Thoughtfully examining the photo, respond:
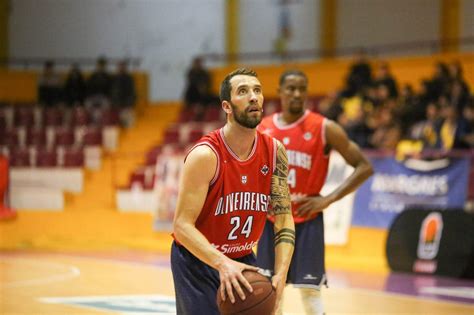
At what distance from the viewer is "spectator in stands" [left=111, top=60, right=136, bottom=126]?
22.5 metres

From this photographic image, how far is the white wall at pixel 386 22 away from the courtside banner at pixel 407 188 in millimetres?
8553

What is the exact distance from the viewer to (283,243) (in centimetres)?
533

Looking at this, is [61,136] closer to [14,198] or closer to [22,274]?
[14,198]

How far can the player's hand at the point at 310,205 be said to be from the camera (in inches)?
281

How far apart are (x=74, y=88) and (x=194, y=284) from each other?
18.0m

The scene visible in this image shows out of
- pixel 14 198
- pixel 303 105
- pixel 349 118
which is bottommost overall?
pixel 14 198

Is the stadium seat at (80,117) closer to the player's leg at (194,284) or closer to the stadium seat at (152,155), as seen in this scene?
the stadium seat at (152,155)

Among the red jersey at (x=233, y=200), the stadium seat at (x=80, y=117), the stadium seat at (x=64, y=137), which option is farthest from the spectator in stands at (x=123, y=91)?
the red jersey at (x=233, y=200)

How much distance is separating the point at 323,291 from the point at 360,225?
3.08 meters

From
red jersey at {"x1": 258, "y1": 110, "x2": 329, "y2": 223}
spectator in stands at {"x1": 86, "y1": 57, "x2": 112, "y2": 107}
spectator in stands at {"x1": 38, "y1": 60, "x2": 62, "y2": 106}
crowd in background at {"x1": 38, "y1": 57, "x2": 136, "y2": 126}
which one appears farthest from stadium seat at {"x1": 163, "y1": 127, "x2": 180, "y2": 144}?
red jersey at {"x1": 258, "y1": 110, "x2": 329, "y2": 223}

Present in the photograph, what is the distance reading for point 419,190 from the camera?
1341cm

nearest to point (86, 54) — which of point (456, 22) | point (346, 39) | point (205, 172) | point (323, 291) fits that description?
point (346, 39)

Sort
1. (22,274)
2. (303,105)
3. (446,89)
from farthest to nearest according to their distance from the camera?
(446,89) → (22,274) → (303,105)

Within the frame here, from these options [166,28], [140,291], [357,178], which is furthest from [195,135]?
[357,178]
